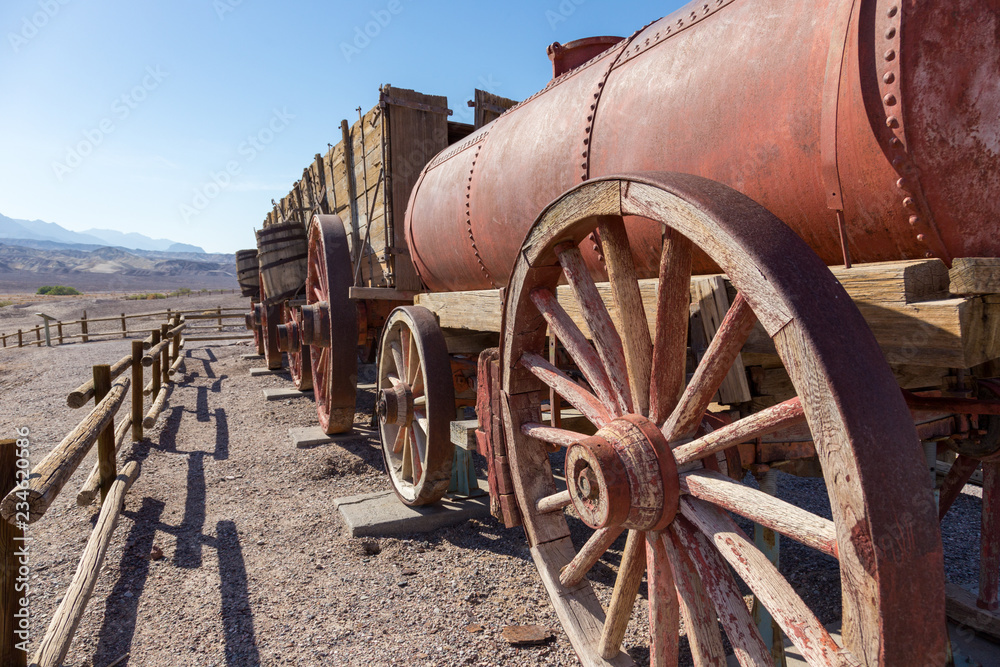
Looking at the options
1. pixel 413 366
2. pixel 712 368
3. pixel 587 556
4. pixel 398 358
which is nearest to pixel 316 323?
pixel 398 358

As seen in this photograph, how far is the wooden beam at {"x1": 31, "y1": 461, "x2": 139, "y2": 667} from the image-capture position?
2.23 m

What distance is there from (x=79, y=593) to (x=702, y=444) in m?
2.75

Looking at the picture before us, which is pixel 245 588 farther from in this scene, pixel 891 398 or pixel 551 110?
pixel 891 398

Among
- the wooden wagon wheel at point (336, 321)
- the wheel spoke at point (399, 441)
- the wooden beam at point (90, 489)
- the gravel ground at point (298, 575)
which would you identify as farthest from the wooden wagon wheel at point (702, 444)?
the wooden beam at point (90, 489)

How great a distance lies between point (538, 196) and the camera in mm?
2434

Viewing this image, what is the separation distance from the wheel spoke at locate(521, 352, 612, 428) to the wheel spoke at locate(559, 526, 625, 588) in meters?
0.33

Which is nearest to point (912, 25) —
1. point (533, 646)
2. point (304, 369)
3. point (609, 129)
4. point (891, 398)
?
point (891, 398)

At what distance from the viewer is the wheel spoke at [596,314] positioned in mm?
1740

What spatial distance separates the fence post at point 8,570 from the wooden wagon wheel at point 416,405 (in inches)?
67.8

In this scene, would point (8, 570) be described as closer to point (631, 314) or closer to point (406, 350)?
point (631, 314)

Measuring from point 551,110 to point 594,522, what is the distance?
1.74m

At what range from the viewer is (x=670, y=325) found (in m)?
1.47

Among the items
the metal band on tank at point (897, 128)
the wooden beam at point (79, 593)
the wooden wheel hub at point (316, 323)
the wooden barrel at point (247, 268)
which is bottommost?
the wooden beam at point (79, 593)

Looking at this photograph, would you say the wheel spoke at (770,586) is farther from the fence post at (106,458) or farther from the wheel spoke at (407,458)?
the fence post at (106,458)
